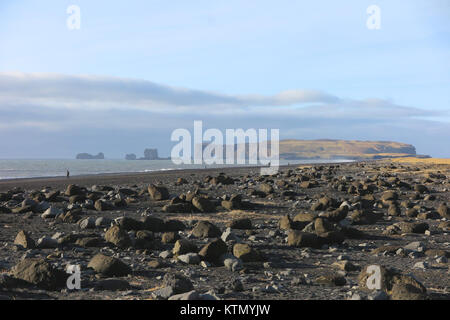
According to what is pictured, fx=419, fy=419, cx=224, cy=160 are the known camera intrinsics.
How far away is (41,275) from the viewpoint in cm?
588

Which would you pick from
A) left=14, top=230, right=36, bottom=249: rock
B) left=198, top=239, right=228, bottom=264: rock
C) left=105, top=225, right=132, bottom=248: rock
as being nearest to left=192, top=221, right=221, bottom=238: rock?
left=105, top=225, right=132, bottom=248: rock

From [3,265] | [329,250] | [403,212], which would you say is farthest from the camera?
[403,212]

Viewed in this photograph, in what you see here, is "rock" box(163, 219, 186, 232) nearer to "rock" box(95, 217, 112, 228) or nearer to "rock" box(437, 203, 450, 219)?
"rock" box(95, 217, 112, 228)

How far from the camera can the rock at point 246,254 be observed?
296 inches

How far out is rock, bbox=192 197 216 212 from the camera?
14.3 m

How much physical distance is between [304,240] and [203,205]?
6.06 meters

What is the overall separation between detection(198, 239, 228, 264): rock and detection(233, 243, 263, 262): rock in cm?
22

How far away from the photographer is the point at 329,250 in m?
8.55

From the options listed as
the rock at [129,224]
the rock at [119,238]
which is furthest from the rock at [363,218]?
the rock at [119,238]

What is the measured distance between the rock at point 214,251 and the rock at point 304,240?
75.2 inches

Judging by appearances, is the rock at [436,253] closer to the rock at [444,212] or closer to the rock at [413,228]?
the rock at [413,228]

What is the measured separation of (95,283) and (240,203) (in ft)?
31.4
